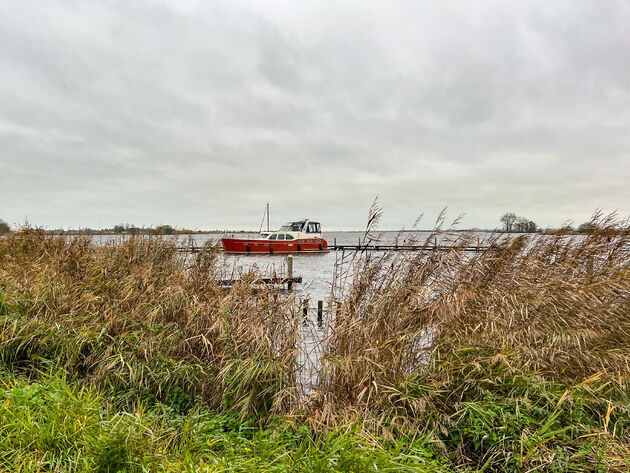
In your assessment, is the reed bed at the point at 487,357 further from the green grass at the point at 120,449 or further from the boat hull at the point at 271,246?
the boat hull at the point at 271,246

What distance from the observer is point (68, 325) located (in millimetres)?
4625

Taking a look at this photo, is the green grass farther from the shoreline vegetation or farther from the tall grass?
the tall grass

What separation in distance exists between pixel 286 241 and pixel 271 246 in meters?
1.63

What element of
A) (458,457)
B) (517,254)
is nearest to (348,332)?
(458,457)

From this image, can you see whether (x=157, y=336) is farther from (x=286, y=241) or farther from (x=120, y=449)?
(x=286, y=241)

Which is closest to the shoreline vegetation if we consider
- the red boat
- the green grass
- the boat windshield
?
the green grass

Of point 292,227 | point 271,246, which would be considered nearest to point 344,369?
point 271,246

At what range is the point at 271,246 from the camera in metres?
34.1

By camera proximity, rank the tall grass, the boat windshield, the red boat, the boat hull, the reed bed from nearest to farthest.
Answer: the reed bed → the tall grass → the boat hull → the red boat → the boat windshield

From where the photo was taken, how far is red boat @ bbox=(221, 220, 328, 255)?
3306 centimetres

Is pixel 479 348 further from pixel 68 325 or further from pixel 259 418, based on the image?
pixel 68 325

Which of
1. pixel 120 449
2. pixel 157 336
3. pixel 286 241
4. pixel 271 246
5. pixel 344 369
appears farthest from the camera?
pixel 286 241

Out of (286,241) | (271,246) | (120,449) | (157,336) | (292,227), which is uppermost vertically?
(292,227)

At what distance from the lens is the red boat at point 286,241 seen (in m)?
33.1
